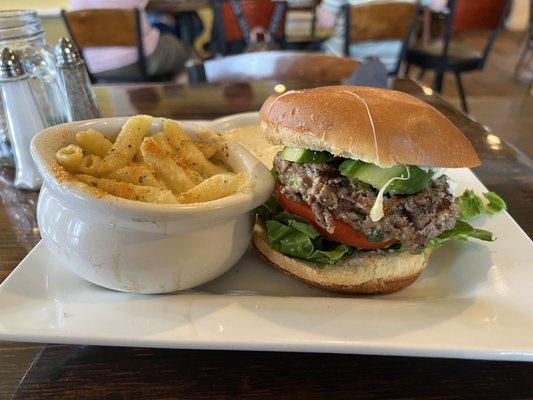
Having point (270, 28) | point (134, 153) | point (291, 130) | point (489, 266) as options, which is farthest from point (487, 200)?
point (270, 28)

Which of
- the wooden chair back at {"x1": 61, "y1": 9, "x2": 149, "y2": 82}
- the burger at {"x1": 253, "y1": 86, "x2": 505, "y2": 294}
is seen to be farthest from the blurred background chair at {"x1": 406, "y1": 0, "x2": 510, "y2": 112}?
the burger at {"x1": 253, "y1": 86, "x2": 505, "y2": 294}

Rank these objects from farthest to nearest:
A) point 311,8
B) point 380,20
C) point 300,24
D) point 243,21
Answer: point 300,24 < point 311,8 < point 243,21 < point 380,20

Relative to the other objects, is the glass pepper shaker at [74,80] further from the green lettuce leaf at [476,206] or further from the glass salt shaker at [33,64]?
the green lettuce leaf at [476,206]

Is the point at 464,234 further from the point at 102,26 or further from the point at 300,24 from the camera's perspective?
the point at 300,24

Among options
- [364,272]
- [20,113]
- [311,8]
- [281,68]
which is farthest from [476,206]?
[311,8]

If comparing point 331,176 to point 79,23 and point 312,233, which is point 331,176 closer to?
point 312,233
